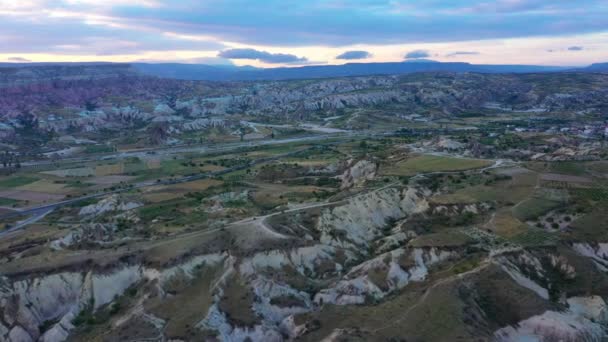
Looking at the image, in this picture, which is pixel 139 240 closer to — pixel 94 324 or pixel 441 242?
pixel 94 324

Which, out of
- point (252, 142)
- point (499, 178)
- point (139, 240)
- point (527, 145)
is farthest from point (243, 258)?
point (252, 142)

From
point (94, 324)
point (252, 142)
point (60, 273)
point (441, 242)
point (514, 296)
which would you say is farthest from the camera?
point (252, 142)

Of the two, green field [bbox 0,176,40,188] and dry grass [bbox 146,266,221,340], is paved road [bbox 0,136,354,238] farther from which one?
dry grass [bbox 146,266,221,340]

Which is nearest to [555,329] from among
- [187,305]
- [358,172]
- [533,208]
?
[533,208]

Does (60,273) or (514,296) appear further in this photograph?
(60,273)

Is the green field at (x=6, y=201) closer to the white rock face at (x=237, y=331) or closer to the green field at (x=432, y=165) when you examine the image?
the white rock face at (x=237, y=331)

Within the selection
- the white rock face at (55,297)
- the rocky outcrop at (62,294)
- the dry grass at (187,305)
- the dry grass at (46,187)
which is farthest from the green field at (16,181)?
the dry grass at (187,305)
